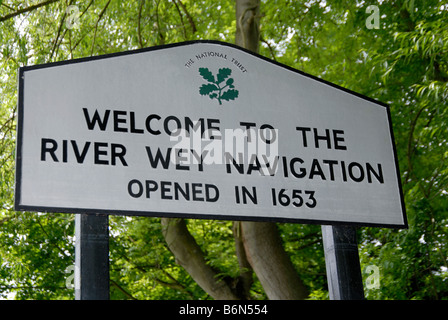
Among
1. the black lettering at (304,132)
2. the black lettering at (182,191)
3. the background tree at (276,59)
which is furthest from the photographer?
the background tree at (276,59)

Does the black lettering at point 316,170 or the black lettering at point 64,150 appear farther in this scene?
the black lettering at point 316,170

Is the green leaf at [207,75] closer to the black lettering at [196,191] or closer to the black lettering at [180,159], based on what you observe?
the black lettering at [180,159]

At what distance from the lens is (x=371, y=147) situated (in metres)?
3.42

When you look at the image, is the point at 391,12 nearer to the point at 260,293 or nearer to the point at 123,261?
the point at 260,293

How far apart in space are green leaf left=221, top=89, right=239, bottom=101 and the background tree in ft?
7.00

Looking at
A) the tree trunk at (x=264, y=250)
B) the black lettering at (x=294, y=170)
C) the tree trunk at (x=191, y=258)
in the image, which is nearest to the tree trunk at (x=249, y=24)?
the tree trunk at (x=264, y=250)

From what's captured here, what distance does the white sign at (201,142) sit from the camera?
2.79m

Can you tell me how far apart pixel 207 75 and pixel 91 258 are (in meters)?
1.10

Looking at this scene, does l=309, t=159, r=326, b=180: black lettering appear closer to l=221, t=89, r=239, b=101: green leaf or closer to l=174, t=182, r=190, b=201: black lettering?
l=221, t=89, r=239, b=101: green leaf

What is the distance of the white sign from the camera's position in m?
2.79

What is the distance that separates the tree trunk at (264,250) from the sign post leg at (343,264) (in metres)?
4.60

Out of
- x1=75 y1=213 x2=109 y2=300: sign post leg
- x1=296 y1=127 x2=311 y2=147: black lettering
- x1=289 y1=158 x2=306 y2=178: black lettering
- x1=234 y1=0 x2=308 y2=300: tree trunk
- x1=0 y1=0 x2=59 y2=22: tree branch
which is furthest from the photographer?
x1=234 y1=0 x2=308 y2=300: tree trunk

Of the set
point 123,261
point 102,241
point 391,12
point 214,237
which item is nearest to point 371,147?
point 102,241

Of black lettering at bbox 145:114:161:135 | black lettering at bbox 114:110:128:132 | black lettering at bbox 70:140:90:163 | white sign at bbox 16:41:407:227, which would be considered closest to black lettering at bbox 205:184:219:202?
white sign at bbox 16:41:407:227
